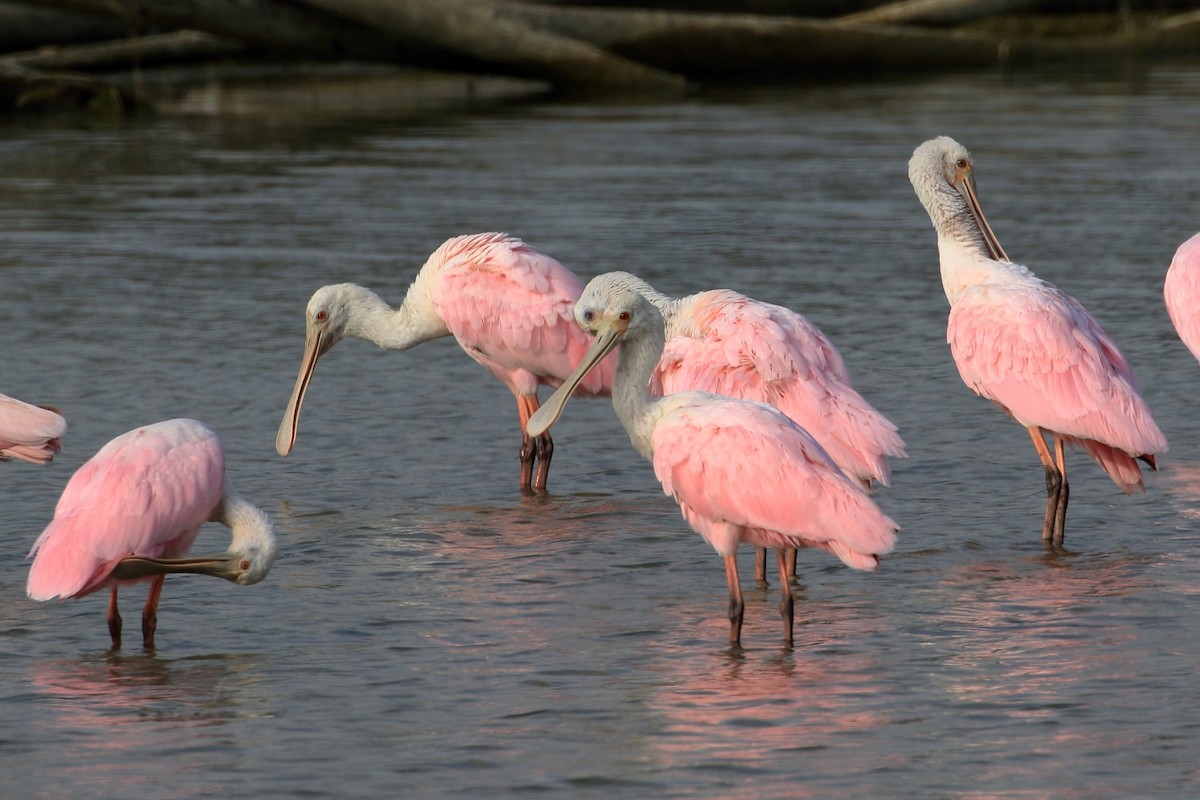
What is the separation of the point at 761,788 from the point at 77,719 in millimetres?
2007

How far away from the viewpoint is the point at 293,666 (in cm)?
A: 652

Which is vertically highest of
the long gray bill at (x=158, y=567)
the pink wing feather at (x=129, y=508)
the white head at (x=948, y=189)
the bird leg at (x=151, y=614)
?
the white head at (x=948, y=189)

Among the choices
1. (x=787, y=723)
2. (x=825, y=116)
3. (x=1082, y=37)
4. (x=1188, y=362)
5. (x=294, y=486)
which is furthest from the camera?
(x=1082, y=37)

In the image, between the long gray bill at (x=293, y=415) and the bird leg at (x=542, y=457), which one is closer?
the bird leg at (x=542, y=457)

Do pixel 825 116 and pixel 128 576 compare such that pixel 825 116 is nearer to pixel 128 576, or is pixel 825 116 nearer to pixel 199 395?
pixel 199 395

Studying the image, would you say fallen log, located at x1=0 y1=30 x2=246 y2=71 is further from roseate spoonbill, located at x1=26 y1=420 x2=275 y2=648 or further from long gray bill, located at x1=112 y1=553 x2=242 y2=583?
long gray bill, located at x1=112 y1=553 x2=242 y2=583

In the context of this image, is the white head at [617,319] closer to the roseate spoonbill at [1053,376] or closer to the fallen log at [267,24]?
the roseate spoonbill at [1053,376]

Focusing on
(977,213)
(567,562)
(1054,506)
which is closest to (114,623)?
(567,562)

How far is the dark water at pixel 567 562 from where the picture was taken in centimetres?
570

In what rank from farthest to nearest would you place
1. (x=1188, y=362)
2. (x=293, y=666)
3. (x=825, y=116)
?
(x=825, y=116), (x=1188, y=362), (x=293, y=666)

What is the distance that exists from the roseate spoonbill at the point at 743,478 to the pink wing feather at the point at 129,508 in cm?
142

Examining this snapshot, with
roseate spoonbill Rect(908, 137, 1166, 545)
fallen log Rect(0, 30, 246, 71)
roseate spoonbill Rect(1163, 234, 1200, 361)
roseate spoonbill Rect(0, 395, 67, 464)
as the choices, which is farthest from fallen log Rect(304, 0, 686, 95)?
roseate spoonbill Rect(0, 395, 67, 464)

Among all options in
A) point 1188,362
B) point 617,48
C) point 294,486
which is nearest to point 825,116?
point 617,48

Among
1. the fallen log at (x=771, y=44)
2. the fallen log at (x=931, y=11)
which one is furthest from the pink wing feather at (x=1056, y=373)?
the fallen log at (x=931, y=11)
